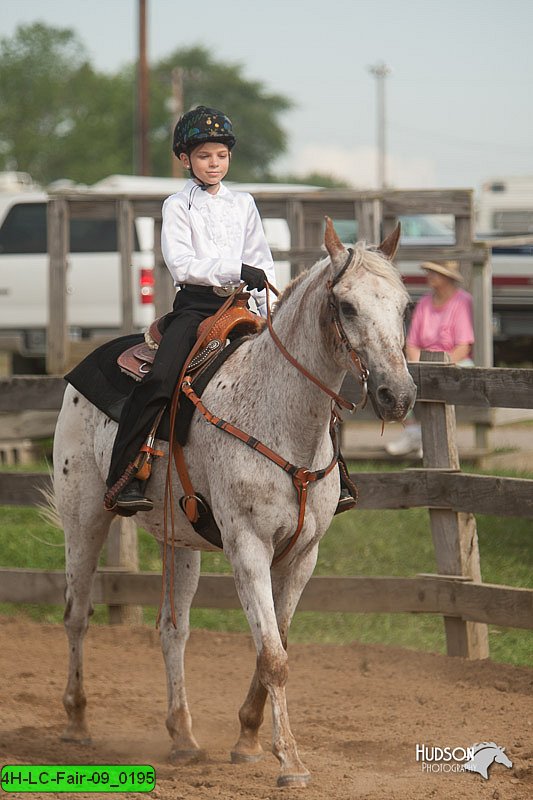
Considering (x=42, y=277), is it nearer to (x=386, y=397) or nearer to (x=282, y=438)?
(x=282, y=438)

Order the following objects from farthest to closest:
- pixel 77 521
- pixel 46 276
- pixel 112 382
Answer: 1. pixel 46 276
2. pixel 77 521
3. pixel 112 382

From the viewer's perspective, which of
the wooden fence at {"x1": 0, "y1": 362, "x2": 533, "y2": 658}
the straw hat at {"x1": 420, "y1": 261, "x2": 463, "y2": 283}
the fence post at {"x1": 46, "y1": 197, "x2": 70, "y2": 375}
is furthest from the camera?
the fence post at {"x1": 46, "y1": 197, "x2": 70, "y2": 375}

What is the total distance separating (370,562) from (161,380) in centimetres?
408

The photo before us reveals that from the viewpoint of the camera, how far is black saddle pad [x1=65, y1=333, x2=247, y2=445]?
17.5 ft

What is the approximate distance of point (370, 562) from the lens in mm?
8969

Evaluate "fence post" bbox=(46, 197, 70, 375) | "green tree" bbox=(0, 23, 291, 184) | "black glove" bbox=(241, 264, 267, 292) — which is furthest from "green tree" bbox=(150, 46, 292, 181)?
"black glove" bbox=(241, 264, 267, 292)

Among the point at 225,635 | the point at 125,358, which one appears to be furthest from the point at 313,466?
the point at 225,635

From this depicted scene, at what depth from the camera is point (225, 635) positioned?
7793mm

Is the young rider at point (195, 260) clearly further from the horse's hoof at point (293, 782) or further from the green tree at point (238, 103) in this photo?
the green tree at point (238, 103)

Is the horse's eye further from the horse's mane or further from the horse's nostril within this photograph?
the horse's nostril

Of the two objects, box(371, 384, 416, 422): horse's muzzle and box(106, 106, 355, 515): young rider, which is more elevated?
box(106, 106, 355, 515): young rider

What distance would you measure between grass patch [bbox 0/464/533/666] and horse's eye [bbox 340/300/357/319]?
3.43 m

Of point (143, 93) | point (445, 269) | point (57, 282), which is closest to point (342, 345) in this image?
point (445, 269)

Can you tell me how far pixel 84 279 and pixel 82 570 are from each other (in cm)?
1034
